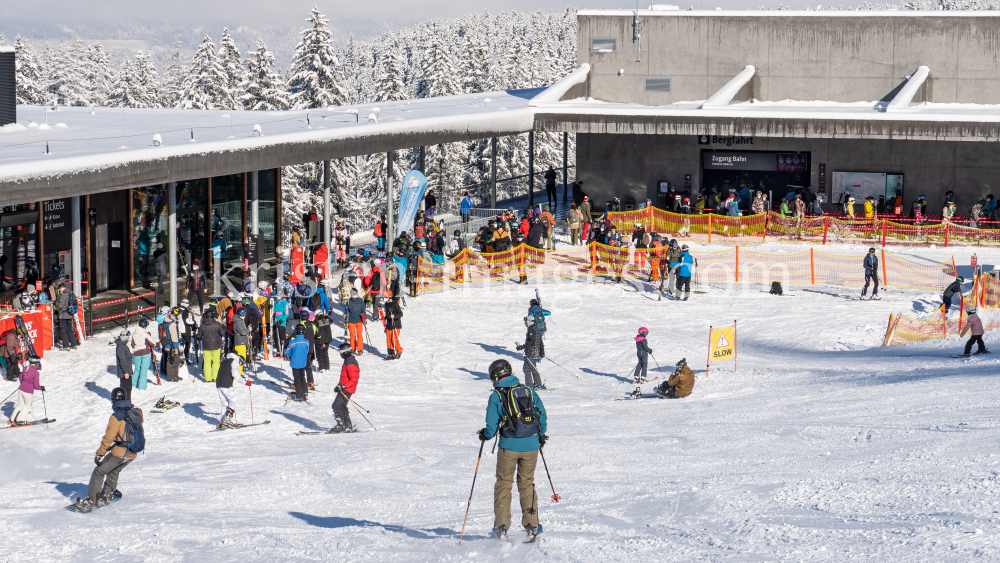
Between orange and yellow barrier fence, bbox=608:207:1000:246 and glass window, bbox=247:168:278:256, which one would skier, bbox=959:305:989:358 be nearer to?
orange and yellow barrier fence, bbox=608:207:1000:246

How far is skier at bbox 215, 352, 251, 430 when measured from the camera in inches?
593

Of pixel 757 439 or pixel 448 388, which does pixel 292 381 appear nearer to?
pixel 448 388

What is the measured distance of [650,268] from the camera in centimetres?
2761

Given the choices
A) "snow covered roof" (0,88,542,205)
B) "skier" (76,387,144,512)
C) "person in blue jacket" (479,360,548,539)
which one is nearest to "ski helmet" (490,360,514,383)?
"person in blue jacket" (479,360,548,539)

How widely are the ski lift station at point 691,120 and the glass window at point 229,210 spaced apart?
0.14 ft

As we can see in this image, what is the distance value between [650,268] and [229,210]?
1114cm

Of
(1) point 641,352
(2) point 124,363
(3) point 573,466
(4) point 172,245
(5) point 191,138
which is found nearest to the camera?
(3) point 573,466

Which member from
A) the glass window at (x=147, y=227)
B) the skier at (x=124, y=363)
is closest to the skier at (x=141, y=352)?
the skier at (x=124, y=363)

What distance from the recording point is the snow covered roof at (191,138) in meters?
18.6

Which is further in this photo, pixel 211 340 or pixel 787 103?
pixel 787 103

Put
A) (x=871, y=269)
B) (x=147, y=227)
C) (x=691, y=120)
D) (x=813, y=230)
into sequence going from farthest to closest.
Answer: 1. (x=691, y=120)
2. (x=813, y=230)
3. (x=871, y=269)
4. (x=147, y=227)

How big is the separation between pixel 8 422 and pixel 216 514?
619 cm

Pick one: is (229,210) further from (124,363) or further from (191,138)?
(124,363)

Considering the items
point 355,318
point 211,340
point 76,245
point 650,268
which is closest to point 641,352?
point 355,318
